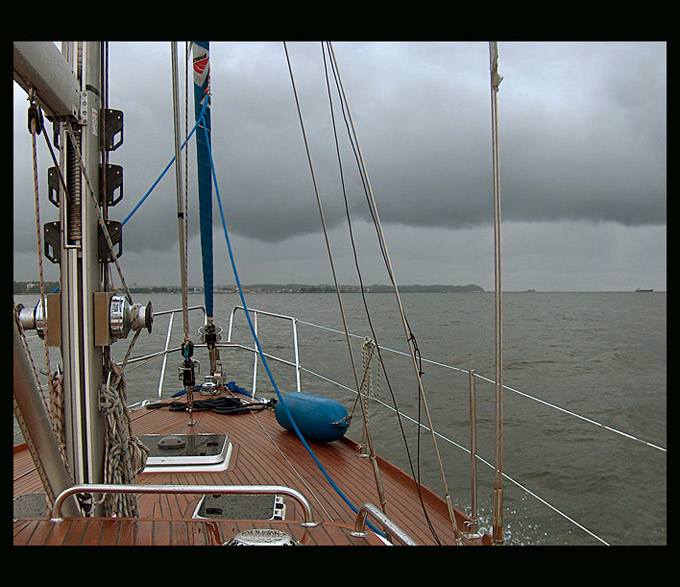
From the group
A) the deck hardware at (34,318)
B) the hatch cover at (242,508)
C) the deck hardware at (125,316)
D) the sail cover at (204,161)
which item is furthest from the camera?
the sail cover at (204,161)

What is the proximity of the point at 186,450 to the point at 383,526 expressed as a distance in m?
2.04

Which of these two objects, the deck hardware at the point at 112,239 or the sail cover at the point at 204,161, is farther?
the sail cover at the point at 204,161

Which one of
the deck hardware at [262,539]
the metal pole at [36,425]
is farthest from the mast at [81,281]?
the deck hardware at [262,539]

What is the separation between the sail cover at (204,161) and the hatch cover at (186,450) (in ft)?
3.76

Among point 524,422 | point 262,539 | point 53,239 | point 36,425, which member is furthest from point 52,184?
point 524,422

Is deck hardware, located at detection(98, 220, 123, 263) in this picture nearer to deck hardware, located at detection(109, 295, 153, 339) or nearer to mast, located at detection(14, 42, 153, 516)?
mast, located at detection(14, 42, 153, 516)

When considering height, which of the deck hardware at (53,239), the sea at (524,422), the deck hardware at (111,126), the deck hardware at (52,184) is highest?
the deck hardware at (111,126)

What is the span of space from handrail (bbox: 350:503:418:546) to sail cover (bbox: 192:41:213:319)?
9.10ft

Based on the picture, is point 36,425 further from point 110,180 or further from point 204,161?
point 204,161

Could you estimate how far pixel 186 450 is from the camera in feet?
10.1

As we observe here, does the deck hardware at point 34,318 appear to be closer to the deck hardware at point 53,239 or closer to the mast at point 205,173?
the deck hardware at point 53,239

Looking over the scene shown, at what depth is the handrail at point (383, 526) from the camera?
4.23ft
